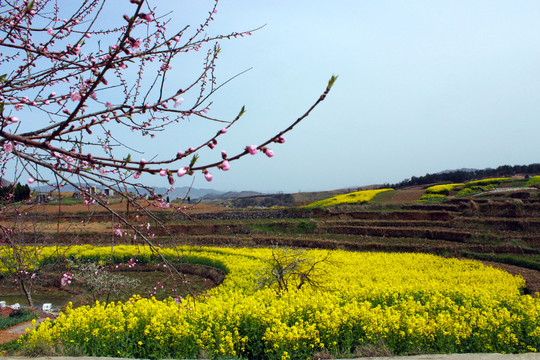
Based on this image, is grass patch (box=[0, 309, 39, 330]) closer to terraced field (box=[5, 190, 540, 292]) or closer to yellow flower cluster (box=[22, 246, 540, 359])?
yellow flower cluster (box=[22, 246, 540, 359])

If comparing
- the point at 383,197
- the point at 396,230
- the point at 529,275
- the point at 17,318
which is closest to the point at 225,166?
the point at 17,318

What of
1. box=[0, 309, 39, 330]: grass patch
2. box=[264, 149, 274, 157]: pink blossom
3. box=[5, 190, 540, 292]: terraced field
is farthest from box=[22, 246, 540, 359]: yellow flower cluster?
box=[5, 190, 540, 292]: terraced field

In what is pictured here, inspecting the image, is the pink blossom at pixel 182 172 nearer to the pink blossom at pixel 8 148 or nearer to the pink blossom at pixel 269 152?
the pink blossom at pixel 269 152

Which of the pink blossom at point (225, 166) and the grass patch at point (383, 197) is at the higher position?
the pink blossom at point (225, 166)

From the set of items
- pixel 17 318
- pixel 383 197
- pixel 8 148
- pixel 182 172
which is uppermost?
pixel 8 148

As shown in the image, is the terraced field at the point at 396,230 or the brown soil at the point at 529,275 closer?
the brown soil at the point at 529,275

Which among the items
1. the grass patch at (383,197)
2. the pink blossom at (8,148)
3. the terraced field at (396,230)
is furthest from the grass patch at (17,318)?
the grass patch at (383,197)

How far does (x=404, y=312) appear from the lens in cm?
590

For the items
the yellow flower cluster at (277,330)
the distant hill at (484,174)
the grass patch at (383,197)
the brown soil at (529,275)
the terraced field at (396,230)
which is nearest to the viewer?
the yellow flower cluster at (277,330)

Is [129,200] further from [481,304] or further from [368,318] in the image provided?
[481,304]

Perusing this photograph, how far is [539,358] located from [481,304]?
321 cm

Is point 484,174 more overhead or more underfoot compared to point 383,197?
more overhead

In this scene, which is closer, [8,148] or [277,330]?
[8,148]

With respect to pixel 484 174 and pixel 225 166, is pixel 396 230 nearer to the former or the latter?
pixel 225 166
